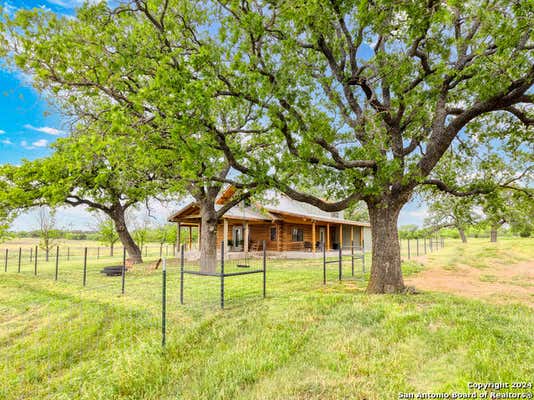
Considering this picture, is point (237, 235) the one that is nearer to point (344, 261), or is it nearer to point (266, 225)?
point (266, 225)

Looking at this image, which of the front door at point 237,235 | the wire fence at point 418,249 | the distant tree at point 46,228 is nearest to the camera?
the wire fence at point 418,249

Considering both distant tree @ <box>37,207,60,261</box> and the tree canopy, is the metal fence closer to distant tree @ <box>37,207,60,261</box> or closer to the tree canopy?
the tree canopy

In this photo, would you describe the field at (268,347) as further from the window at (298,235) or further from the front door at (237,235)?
the window at (298,235)

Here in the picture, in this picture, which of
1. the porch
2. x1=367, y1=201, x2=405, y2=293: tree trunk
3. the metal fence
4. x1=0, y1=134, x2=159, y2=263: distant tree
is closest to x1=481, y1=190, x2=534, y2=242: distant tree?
x1=367, y1=201, x2=405, y2=293: tree trunk

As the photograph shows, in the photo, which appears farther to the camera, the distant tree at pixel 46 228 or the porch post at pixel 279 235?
the distant tree at pixel 46 228

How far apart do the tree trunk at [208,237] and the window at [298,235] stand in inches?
450

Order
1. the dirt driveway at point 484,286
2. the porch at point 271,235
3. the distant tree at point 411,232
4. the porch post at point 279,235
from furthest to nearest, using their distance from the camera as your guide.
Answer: the distant tree at point 411,232
the porch post at point 279,235
the porch at point 271,235
the dirt driveway at point 484,286

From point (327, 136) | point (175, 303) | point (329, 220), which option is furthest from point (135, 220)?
point (327, 136)

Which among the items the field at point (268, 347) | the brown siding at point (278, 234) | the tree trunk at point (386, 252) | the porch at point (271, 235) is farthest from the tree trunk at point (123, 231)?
the tree trunk at point (386, 252)

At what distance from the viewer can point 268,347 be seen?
4676 mm

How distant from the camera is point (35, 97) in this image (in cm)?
1027

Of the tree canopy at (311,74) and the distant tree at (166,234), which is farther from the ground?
the tree canopy at (311,74)

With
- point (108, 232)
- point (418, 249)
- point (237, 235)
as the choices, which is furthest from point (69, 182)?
point (418, 249)

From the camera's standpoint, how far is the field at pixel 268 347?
11.8 feet
